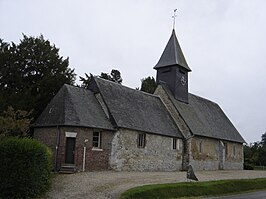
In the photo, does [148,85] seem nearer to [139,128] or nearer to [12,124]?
[139,128]

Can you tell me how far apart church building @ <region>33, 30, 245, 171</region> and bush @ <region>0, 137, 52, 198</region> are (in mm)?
7294

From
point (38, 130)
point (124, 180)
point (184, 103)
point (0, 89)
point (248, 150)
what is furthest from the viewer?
point (248, 150)

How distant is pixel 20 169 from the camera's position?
15844mm

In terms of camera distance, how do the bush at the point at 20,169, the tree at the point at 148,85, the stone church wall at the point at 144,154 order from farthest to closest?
the tree at the point at 148,85, the stone church wall at the point at 144,154, the bush at the point at 20,169

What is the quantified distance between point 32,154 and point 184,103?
2456 centimetres

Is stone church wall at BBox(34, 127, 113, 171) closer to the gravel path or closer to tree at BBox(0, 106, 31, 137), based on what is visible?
the gravel path

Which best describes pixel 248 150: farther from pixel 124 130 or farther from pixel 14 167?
pixel 14 167

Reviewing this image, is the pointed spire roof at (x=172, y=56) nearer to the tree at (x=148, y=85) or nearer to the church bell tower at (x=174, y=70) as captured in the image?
the church bell tower at (x=174, y=70)

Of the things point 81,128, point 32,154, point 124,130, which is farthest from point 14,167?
point 124,130

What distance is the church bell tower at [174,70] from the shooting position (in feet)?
123

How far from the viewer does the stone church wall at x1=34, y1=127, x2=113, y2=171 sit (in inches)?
947

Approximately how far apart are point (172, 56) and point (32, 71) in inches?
618

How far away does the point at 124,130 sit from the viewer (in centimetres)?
2705

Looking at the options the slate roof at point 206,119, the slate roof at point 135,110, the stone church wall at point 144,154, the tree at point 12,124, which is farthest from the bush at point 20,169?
the slate roof at point 206,119
